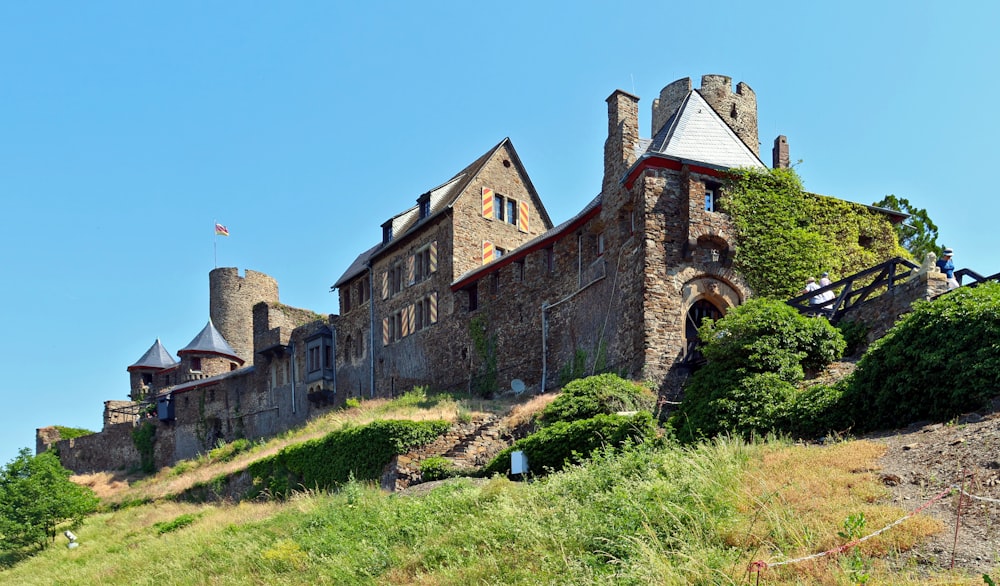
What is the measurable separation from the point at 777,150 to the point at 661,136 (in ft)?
16.3

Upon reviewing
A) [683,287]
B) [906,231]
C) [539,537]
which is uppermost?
[906,231]

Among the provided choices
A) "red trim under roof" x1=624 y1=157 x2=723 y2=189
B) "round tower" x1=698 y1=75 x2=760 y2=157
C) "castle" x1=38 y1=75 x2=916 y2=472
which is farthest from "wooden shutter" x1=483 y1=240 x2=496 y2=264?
"red trim under roof" x1=624 y1=157 x2=723 y2=189

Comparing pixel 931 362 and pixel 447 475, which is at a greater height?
pixel 931 362

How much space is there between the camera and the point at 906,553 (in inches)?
362

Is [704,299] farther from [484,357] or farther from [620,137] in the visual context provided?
[484,357]

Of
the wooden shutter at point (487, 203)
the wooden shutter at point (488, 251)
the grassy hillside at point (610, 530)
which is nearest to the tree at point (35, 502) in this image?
the grassy hillside at point (610, 530)

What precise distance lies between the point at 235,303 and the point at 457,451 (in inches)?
1763

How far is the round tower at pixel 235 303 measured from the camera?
2576 inches

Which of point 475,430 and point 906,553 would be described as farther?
point 475,430

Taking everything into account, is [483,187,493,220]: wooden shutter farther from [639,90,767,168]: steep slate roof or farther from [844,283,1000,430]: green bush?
[844,283,1000,430]: green bush

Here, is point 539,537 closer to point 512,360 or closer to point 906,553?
point 906,553

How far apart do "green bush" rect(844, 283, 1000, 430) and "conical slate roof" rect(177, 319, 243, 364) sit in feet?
158

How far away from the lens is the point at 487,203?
40812mm

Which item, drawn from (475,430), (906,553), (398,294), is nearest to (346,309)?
(398,294)
